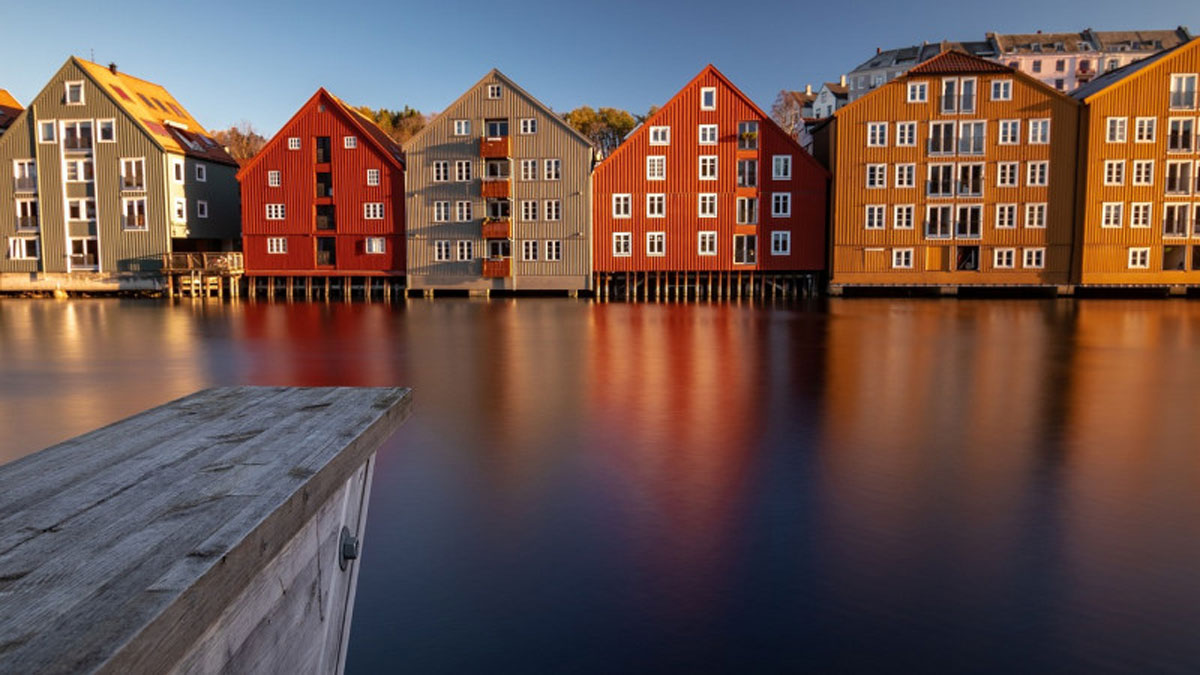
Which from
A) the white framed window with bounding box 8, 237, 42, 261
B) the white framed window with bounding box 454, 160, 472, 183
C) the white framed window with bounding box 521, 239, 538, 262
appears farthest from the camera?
the white framed window with bounding box 8, 237, 42, 261

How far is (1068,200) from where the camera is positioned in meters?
51.5

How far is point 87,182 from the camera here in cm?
5603

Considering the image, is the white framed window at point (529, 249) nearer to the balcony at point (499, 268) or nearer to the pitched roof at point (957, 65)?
the balcony at point (499, 268)

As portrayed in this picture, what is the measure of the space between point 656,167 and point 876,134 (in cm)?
1393

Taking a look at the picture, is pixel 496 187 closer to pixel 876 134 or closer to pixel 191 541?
pixel 876 134

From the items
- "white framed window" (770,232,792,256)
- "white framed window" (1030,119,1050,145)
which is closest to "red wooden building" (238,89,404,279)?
"white framed window" (770,232,792,256)

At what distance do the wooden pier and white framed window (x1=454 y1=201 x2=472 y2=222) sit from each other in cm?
5103

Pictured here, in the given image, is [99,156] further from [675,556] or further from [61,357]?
[675,556]

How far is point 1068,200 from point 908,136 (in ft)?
34.3

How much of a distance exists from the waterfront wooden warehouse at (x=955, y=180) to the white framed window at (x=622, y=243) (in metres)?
12.9

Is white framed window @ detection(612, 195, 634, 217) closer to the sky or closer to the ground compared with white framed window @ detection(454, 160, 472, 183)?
closer to the ground

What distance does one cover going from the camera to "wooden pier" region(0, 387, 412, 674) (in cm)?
214

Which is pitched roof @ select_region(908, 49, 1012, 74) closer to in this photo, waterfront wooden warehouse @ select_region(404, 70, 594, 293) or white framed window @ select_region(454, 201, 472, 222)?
waterfront wooden warehouse @ select_region(404, 70, 594, 293)

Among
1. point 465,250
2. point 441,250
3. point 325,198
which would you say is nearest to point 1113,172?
point 465,250
